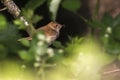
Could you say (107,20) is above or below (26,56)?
above

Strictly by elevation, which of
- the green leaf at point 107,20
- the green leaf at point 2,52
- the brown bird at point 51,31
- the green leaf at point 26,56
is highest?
the green leaf at point 107,20

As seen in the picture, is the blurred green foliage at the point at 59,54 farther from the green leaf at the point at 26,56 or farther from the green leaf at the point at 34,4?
the green leaf at the point at 34,4

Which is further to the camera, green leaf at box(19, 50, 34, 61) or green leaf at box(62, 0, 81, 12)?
green leaf at box(62, 0, 81, 12)

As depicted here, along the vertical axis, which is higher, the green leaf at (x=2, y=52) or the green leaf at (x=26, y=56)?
the green leaf at (x=2, y=52)

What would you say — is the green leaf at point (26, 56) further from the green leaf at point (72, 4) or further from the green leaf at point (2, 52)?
the green leaf at point (72, 4)

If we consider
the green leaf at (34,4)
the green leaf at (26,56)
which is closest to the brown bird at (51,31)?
the green leaf at (34,4)

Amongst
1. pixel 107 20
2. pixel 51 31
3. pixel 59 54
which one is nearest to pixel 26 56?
pixel 59 54

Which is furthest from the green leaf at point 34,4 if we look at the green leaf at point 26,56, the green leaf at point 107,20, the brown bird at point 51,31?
the green leaf at point 26,56

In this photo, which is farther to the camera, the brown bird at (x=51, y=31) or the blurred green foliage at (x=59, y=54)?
the brown bird at (x=51, y=31)

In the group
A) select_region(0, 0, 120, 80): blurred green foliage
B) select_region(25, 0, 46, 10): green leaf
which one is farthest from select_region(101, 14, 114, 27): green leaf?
select_region(25, 0, 46, 10): green leaf

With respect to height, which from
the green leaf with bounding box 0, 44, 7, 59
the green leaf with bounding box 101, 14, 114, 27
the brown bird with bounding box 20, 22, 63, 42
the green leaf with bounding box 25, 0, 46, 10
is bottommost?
the green leaf with bounding box 0, 44, 7, 59

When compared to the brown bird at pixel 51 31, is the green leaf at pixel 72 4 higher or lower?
higher

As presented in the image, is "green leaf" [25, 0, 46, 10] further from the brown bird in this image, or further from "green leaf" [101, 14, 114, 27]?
"green leaf" [101, 14, 114, 27]

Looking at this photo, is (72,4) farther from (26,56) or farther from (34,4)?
(26,56)
